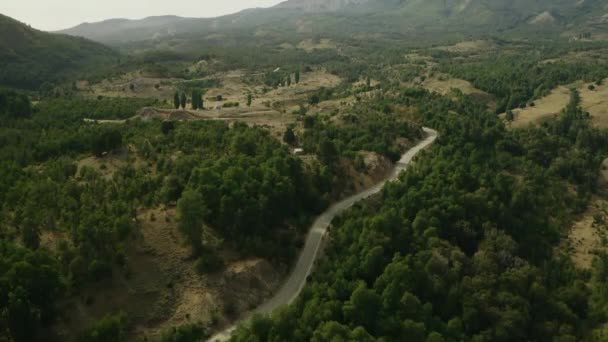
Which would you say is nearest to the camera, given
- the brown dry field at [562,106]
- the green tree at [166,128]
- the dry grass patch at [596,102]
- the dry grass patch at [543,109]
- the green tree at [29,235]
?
the green tree at [29,235]

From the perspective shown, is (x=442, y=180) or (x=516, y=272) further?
(x=442, y=180)

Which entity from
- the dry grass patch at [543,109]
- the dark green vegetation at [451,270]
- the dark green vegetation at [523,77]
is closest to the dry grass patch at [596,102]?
the dry grass patch at [543,109]

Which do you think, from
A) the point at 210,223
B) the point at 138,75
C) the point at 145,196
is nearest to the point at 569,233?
the point at 210,223

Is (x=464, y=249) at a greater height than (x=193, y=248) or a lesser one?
lesser

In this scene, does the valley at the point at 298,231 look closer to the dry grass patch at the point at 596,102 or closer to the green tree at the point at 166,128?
the green tree at the point at 166,128

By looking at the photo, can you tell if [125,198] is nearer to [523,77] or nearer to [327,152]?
[327,152]

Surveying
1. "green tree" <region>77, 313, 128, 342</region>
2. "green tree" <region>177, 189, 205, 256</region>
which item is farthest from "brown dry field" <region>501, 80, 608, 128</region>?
"green tree" <region>77, 313, 128, 342</region>

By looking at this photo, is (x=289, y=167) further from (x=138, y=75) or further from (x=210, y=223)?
(x=138, y=75)
